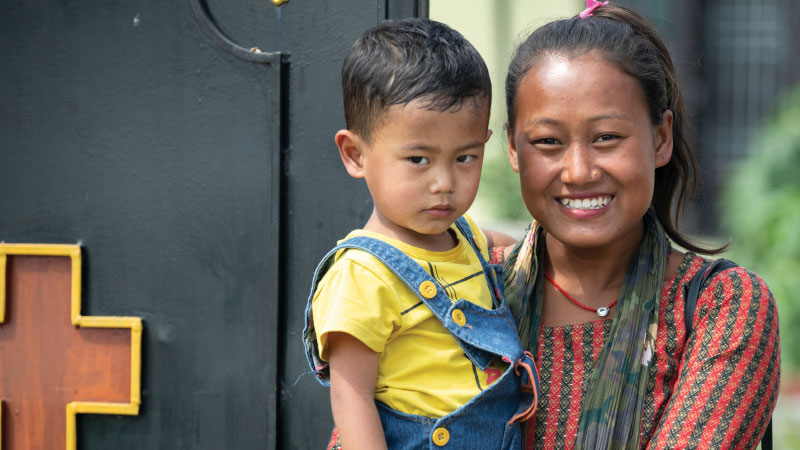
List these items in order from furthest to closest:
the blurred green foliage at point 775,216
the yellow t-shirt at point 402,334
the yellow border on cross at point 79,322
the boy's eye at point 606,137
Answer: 1. the blurred green foliage at point 775,216
2. the yellow border on cross at point 79,322
3. the boy's eye at point 606,137
4. the yellow t-shirt at point 402,334

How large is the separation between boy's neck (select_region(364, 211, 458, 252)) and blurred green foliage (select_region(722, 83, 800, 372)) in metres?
4.68

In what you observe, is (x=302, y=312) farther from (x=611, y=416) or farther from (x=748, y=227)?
(x=748, y=227)

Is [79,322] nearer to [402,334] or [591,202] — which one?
[402,334]

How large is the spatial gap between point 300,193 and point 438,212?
2.19 feet

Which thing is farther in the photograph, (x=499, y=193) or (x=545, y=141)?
(x=499, y=193)

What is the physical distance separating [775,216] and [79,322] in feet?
17.4

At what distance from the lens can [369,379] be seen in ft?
5.99

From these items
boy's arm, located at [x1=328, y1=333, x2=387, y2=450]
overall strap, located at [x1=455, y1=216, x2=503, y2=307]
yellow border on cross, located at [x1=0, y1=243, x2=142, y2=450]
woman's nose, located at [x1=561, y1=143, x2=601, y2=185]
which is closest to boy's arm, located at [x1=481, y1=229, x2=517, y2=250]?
overall strap, located at [x1=455, y1=216, x2=503, y2=307]

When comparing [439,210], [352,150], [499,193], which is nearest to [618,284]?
[439,210]

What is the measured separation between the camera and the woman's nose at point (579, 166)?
1.98m

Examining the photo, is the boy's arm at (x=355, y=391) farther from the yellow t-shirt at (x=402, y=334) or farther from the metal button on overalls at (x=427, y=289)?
the metal button on overalls at (x=427, y=289)

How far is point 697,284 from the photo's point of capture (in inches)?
80.1

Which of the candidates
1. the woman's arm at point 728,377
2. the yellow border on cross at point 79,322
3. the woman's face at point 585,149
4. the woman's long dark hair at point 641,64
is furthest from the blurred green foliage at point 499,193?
the woman's arm at point 728,377

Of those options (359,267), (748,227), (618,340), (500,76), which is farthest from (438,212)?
(748,227)
